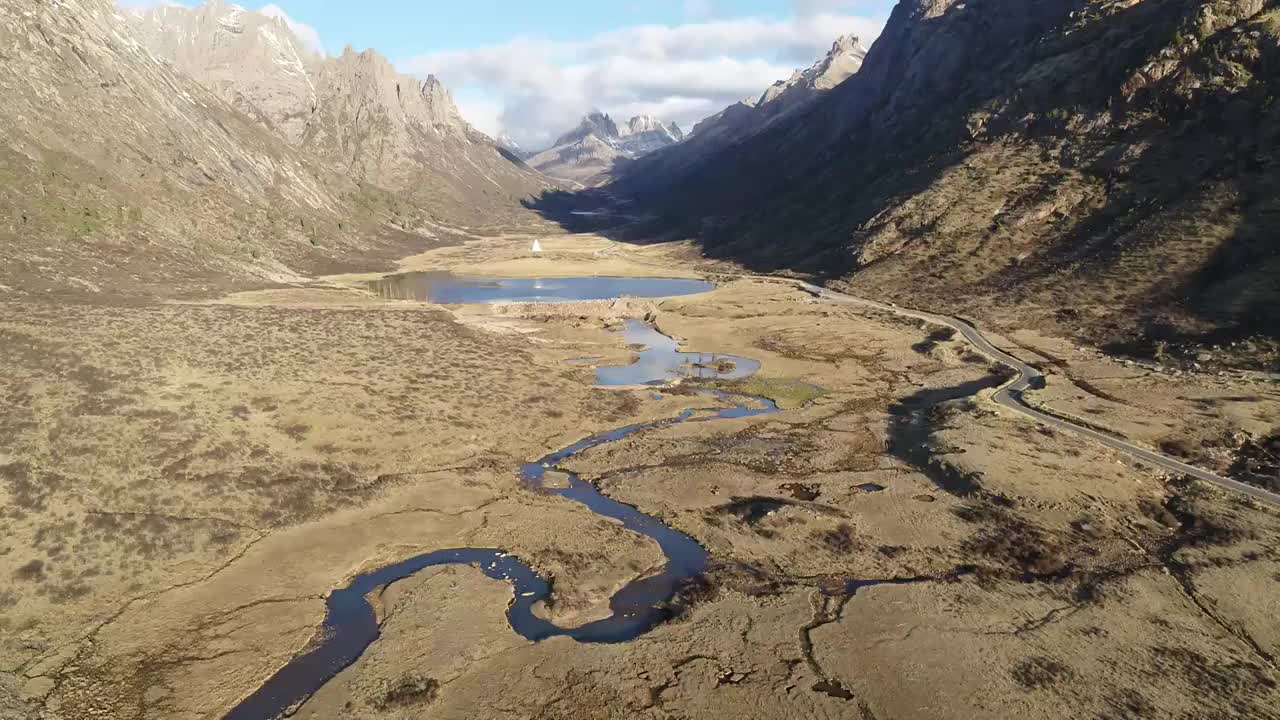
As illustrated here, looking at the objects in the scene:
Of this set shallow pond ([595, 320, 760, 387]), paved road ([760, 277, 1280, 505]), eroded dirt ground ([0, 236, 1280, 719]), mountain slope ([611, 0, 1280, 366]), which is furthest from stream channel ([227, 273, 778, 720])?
mountain slope ([611, 0, 1280, 366])

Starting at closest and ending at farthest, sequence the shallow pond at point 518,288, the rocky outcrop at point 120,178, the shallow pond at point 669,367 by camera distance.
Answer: the shallow pond at point 669,367 → the rocky outcrop at point 120,178 → the shallow pond at point 518,288

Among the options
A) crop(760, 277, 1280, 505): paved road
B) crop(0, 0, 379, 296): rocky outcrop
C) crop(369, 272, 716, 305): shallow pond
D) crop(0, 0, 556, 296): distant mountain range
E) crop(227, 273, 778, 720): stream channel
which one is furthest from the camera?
crop(369, 272, 716, 305): shallow pond

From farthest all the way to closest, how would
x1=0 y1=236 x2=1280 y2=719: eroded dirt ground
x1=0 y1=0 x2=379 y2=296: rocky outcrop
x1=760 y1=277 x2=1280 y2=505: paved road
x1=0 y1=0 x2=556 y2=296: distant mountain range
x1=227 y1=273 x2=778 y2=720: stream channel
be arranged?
x1=0 y1=0 x2=556 y2=296: distant mountain range
x1=0 y1=0 x2=379 y2=296: rocky outcrop
x1=760 y1=277 x2=1280 y2=505: paved road
x1=227 y1=273 x2=778 y2=720: stream channel
x1=0 y1=236 x2=1280 y2=719: eroded dirt ground

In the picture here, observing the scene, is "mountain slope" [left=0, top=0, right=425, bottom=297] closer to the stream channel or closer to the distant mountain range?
the distant mountain range

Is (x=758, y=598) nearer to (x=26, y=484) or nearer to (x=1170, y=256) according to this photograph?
(x=26, y=484)

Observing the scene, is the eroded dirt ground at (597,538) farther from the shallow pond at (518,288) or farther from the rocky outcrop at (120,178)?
the shallow pond at (518,288)

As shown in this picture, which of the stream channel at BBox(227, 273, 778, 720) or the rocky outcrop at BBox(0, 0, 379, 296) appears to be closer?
the stream channel at BBox(227, 273, 778, 720)

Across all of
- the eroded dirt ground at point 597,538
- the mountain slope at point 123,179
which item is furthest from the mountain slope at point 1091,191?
the mountain slope at point 123,179
